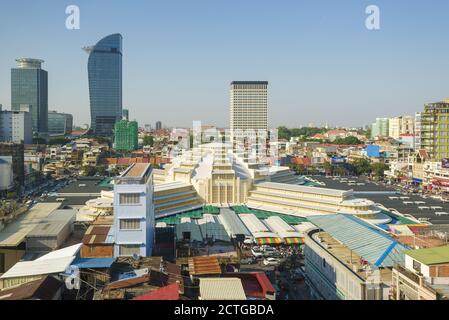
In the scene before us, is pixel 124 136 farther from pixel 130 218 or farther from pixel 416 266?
pixel 416 266

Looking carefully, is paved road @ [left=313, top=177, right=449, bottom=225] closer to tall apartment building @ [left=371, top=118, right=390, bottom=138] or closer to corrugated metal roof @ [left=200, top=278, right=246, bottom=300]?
corrugated metal roof @ [left=200, top=278, right=246, bottom=300]

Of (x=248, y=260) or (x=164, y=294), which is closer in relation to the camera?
(x=164, y=294)

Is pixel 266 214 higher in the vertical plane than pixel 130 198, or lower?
lower

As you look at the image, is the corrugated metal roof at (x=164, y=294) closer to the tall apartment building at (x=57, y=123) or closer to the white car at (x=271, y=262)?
the white car at (x=271, y=262)

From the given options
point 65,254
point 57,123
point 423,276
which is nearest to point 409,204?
point 423,276

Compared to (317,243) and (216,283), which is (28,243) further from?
(317,243)
